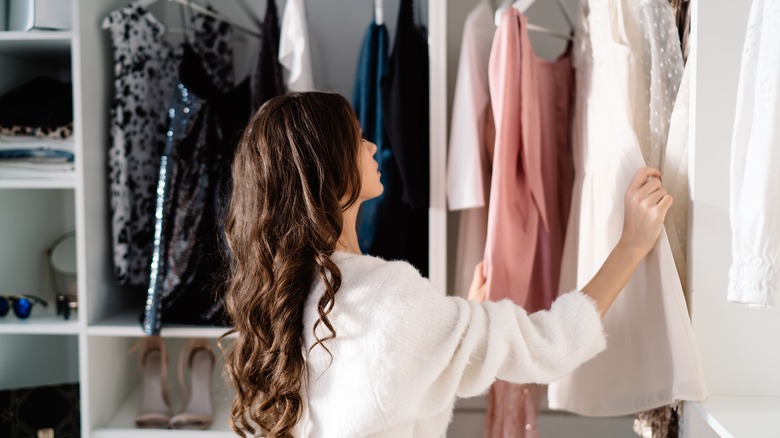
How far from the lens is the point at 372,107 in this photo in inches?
70.4

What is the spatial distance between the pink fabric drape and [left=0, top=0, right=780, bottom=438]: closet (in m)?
0.15

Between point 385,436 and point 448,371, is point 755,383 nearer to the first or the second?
point 448,371

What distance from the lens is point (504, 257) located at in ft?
5.23

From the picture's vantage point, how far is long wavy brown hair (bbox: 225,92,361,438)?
3.92 feet

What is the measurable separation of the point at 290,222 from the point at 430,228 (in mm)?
564

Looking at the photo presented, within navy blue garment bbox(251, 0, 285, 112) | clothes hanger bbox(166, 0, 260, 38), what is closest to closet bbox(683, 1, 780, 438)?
navy blue garment bbox(251, 0, 285, 112)

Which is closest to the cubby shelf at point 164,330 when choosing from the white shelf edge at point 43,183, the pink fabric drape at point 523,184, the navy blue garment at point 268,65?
the white shelf edge at point 43,183

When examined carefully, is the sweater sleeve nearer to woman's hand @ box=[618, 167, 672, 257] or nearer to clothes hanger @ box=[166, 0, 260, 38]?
woman's hand @ box=[618, 167, 672, 257]

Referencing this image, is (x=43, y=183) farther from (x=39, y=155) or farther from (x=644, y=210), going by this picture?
(x=644, y=210)

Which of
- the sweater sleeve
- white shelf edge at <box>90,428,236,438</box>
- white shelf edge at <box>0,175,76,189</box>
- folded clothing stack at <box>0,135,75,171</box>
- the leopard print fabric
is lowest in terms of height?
white shelf edge at <box>90,428,236,438</box>

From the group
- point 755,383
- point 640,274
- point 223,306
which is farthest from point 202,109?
point 755,383

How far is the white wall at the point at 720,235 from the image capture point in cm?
121

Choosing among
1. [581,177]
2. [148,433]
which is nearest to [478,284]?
[581,177]

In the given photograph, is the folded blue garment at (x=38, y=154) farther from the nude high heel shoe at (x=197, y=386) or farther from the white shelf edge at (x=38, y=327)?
the nude high heel shoe at (x=197, y=386)
